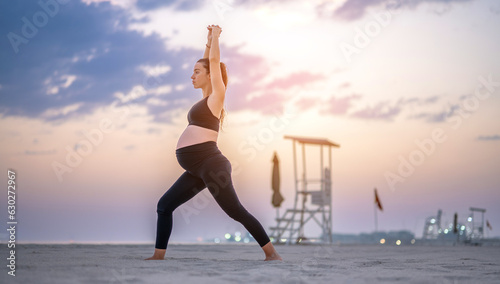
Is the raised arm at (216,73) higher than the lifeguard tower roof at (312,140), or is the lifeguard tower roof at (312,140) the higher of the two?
the lifeguard tower roof at (312,140)

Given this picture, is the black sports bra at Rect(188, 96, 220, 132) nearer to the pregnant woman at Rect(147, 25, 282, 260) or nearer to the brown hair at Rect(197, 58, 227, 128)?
the pregnant woman at Rect(147, 25, 282, 260)

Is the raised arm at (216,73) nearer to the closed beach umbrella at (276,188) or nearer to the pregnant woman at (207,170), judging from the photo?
the pregnant woman at (207,170)

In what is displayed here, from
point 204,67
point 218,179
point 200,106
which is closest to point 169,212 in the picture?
point 218,179

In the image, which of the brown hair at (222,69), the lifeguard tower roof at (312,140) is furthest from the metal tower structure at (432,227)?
the brown hair at (222,69)

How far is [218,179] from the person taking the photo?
4520 mm

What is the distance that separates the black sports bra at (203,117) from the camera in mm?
4661

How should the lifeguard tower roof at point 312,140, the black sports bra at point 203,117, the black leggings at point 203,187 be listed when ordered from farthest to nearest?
the lifeguard tower roof at point 312,140 < the black sports bra at point 203,117 < the black leggings at point 203,187

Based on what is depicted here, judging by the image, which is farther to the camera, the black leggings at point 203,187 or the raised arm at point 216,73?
the raised arm at point 216,73

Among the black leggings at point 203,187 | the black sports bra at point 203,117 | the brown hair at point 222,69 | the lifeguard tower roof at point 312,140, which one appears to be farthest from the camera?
the lifeguard tower roof at point 312,140

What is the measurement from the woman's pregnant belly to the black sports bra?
0.04 metres

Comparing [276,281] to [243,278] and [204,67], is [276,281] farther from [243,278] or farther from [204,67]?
[204,67]

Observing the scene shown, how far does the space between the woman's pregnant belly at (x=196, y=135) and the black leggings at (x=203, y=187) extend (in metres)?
0.03

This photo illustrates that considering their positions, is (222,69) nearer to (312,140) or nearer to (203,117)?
(203,117)

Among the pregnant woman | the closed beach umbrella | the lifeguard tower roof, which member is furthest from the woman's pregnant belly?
the closed beach umbrella
